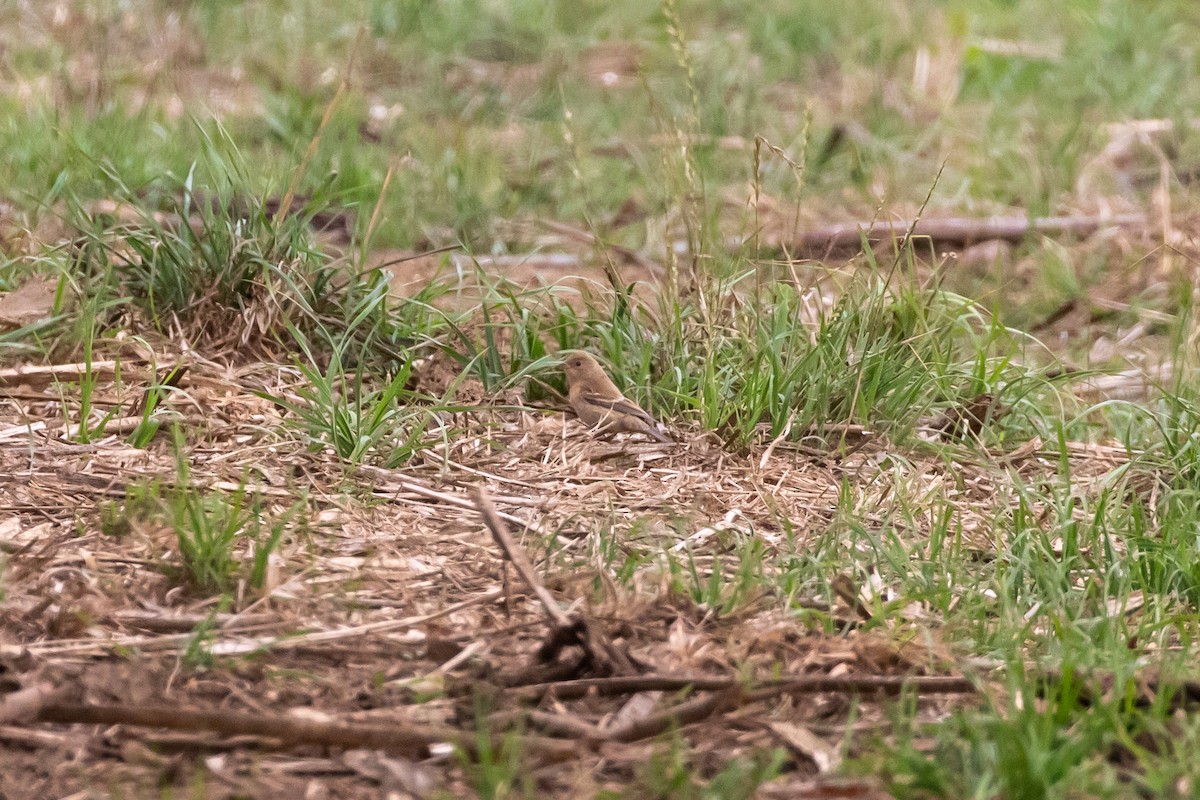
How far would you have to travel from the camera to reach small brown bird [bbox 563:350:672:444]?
151 inches

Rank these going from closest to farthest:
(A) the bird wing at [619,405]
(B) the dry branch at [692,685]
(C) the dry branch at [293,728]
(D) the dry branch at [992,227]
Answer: (C) the dry branch at [293,728], (B) the dry branch at [692,685], (A) the bird wing at [619,405], (D) the dry branch at [992,227]

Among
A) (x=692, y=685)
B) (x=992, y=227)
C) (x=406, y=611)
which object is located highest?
(x=692, y=685)

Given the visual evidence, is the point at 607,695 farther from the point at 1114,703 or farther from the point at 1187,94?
the point at 1187,94

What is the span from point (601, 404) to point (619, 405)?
58 mm

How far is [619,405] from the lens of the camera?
3.84 metres

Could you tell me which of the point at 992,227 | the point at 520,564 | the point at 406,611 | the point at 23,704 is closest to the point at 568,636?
the point at 520,564

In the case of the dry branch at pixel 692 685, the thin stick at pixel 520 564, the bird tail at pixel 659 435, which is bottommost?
the bird tail at pixel 659 435

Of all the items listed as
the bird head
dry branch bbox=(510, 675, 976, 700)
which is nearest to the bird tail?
the bird head

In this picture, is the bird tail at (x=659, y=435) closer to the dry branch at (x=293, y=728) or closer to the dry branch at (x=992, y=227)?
the dry branch at (x=293, y=728)

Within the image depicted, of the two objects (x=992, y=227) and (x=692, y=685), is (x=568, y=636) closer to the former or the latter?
(x=692, y=685)

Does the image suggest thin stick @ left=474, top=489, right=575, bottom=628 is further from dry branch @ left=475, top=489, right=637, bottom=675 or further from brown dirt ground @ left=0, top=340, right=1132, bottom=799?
brown dirt ground @ left=0, top=340, right=1132, bottom=799

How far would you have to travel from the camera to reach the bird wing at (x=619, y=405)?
384 centimetres

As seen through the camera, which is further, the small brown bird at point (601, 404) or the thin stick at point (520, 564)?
the small brown bird at point (601, 404)

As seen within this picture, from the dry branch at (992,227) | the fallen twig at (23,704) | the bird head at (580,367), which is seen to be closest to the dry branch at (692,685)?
the fallen twig at (23,704)
